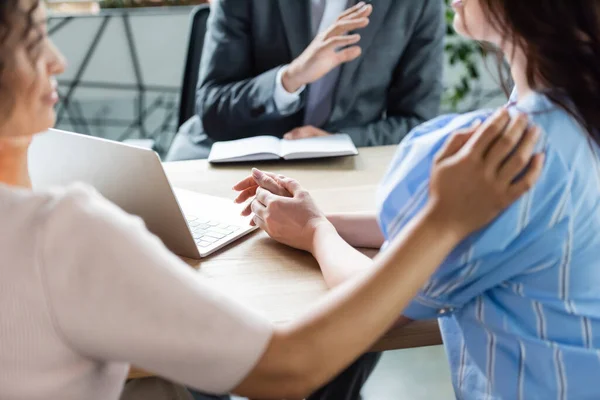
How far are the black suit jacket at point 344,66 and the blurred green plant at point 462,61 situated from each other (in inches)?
50.2

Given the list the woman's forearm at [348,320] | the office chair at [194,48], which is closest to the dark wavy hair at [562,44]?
the woman's forearm at [348,320]

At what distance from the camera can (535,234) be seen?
72 cm

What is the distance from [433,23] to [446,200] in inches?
47.9

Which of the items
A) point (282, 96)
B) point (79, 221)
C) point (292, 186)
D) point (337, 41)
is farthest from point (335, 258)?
point (282, 96)

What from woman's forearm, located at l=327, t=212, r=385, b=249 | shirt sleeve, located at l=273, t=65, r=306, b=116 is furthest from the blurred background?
woman's forearm, located at l=327, t=212, r=385, b=249

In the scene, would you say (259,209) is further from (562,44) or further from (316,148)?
(562,44)

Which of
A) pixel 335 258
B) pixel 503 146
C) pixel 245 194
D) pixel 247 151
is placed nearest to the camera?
pixel 503 146

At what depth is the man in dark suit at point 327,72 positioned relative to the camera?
1.73m

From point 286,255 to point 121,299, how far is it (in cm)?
47

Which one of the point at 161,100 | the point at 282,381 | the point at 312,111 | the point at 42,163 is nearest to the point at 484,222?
the point at 282,381

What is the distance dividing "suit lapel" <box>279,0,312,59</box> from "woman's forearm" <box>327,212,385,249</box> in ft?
2.89

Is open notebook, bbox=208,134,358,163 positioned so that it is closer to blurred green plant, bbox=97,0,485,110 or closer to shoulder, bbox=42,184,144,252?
shoulder, bbox=42,184,144,252

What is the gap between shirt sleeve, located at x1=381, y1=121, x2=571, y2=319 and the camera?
0.70 m

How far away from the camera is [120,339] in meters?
0.54
